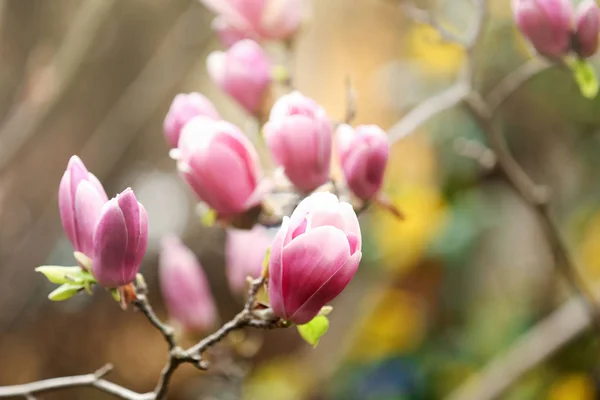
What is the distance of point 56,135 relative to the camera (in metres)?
1.25

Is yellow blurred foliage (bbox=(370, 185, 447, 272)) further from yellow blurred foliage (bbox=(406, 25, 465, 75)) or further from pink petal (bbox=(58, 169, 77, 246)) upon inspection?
pink petal (bbox=(58, 169, 77, 246))

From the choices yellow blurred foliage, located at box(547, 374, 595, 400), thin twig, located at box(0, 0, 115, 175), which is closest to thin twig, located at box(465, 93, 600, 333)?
yellow blurred foliage, located at box(547, 374, 595, 400)

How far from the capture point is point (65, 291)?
1.06 ft

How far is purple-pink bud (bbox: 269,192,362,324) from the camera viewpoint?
27cm

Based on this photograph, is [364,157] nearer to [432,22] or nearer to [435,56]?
[432,22]

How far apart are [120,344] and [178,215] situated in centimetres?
35

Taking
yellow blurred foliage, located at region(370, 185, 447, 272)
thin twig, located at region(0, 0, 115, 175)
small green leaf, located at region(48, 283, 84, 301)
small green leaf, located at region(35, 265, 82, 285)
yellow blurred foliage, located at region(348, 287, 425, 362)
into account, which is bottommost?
yellow blurred foliage, located at region(348, 287, 425, 362)

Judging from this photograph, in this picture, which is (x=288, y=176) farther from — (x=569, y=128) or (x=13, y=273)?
(x=569, y=128)

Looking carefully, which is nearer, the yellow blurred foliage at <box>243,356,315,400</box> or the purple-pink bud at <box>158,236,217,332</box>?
the purple-pink bud at <box>158,236,217,332</box>

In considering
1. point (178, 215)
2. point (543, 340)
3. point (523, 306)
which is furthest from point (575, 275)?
point (178, 215)

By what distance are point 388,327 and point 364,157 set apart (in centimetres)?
97

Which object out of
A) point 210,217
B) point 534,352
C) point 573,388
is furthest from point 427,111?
point 573,388

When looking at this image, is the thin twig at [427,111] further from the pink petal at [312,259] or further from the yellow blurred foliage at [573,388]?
the yellow blurred foliage at [573,388]

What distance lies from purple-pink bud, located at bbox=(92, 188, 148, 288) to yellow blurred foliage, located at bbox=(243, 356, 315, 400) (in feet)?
2.82
